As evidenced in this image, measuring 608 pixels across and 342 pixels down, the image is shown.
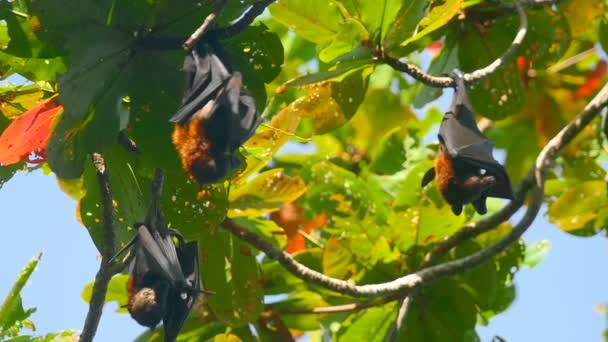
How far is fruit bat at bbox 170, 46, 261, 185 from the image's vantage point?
314 centimetres

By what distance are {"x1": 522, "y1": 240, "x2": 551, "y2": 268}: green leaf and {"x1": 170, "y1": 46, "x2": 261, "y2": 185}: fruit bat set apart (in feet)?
7.86

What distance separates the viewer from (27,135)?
3.39 metres

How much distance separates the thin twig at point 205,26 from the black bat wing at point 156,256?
Answer: 2.06 feet

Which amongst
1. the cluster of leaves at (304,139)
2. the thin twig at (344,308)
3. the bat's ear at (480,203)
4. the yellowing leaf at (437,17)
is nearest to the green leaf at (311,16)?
the cluster of leaves at (304,139)

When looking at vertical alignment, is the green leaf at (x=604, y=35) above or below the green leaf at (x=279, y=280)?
above

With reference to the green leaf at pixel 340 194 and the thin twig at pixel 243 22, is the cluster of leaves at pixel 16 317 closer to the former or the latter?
the thin twig at pixel 243 22

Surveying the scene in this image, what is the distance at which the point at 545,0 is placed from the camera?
4.73 metres

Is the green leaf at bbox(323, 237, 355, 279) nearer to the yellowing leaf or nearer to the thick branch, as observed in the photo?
the thick branch

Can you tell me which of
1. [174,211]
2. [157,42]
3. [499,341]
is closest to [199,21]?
[157,42]

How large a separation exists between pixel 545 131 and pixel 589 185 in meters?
1.79

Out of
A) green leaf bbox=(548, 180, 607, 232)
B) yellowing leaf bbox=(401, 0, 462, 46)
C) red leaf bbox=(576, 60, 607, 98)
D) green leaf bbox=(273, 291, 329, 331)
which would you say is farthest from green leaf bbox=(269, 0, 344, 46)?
red leaf bbox=(576, 60, 607, 98)

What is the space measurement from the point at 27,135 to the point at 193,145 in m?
0.58

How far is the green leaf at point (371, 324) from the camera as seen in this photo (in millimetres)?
4797

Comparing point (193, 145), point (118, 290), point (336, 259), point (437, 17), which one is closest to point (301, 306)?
point (336, 259)
